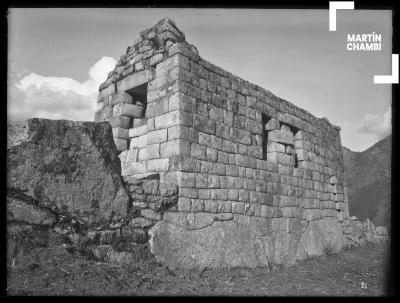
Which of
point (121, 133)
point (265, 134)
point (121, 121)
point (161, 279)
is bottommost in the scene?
point (161, 279)

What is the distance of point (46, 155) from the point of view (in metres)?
4.09

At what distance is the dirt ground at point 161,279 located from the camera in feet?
11.2

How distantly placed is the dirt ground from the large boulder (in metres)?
0.49

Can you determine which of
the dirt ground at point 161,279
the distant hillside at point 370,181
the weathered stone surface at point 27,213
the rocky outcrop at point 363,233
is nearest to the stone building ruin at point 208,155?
the dirt ground at point 161,279

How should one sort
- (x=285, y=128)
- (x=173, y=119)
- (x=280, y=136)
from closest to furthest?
(x=173, y=119)
(x=280, y=136)
(x=285, y=128)

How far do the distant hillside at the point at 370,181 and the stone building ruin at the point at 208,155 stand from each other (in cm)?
1448

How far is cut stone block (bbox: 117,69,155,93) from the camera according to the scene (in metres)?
6.10

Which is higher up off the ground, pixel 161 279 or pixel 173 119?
pixel 173 119

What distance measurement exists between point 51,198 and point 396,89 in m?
4.67

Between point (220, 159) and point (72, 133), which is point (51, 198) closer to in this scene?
point (72, 133)

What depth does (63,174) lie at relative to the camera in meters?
4.15

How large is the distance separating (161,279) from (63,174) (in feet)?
5.72

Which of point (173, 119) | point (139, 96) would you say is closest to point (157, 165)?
point (173, 119)

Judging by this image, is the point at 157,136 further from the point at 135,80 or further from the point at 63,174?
the point at 63,174
